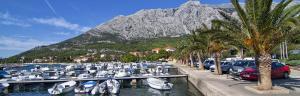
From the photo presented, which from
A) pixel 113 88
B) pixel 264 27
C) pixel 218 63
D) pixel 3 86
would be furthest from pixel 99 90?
pixel 264 27

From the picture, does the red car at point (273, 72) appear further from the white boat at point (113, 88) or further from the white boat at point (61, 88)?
the white boat at point (61, 88)

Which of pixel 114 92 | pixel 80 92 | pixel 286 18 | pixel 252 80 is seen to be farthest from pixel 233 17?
pixel 80 92

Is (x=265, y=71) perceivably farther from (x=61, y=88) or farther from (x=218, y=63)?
(x=61, y=88)

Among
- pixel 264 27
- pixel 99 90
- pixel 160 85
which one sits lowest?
pixel 99 90

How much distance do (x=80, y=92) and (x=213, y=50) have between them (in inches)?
600

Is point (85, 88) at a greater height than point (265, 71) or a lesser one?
lesser

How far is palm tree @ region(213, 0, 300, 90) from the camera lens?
20.4 metres

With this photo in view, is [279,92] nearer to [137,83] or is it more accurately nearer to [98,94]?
[98,94]

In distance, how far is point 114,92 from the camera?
37719 mm

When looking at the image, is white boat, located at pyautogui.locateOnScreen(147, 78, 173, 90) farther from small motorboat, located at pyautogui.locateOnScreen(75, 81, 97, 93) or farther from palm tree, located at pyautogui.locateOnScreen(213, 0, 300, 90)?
palm tree, located at pyautogui.locateOnScreen(213, 0, 300, 90)

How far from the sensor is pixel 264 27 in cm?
2086

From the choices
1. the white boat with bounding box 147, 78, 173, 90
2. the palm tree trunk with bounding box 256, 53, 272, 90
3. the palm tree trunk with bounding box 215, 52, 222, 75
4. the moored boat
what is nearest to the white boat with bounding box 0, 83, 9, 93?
the moored boat

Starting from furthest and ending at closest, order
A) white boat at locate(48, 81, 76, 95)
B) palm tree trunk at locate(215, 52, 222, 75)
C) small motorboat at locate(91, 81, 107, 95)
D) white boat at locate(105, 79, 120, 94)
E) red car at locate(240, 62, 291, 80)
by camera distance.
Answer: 1. palm tree trunk at locate(215, 52, 222, 75)
2. white boat at locate(48, 81, 76, 95)
3. white boat at locate(105, 79, 120, 94)
4. small motorboat at locate(91, 81, 107, 95)
5. red car at locate(240, 62, 291, 80)

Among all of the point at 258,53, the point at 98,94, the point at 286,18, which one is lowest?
the point at 98,94
